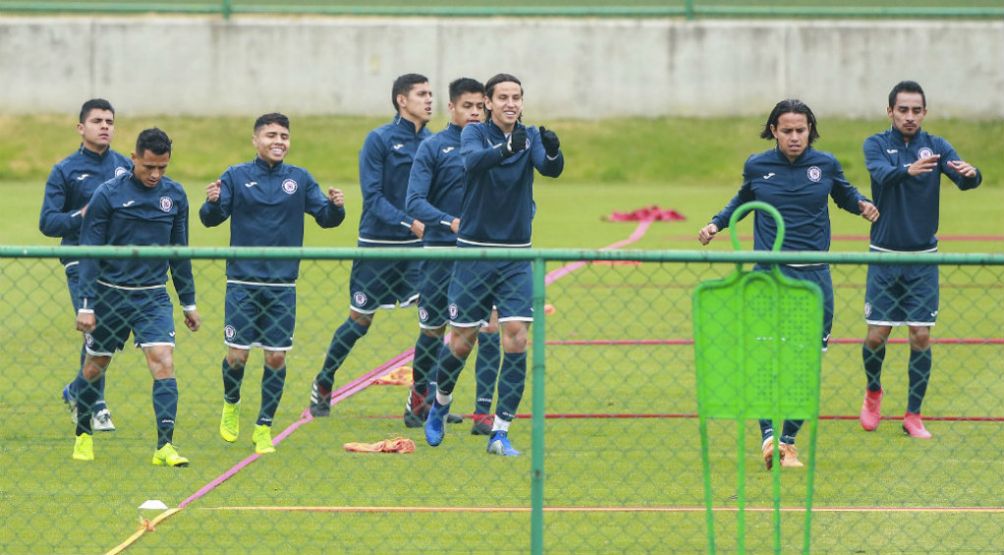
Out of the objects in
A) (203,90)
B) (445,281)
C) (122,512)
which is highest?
(203,90)

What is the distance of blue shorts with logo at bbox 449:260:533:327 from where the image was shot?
9.87 meters

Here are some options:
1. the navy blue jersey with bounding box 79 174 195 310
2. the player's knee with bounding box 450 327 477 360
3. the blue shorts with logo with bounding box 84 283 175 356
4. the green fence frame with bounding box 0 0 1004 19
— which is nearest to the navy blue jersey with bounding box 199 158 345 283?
the navy blue jersey with bounding box 79 174 195 310

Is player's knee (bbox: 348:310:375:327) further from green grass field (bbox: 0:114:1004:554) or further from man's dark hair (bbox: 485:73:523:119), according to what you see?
man's dark hair (bbox: 485:73:523:119)

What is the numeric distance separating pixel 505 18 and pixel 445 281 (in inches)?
719

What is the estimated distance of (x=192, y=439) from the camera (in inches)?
409

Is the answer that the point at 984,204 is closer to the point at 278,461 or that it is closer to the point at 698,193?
the point at 698,193

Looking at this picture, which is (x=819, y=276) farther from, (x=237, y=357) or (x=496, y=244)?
(x=237, y=357)

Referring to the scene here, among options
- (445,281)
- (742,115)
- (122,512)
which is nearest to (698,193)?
(742,115)

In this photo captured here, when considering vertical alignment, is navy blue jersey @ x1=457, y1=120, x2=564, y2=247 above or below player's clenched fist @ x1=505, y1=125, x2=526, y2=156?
below

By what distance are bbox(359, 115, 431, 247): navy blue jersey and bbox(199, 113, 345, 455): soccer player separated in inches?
35.9

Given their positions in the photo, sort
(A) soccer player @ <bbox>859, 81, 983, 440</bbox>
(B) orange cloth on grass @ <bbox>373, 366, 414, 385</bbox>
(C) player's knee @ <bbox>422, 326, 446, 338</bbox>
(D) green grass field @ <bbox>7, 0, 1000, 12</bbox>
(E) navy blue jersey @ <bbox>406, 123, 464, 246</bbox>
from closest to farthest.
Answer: (A) soccer player @ <bbox>859, 81, 983, 440</bbox>
(E) navy blue jersey @ <bbox>406, 123, 464, 246</bbox>
(C) player's knee @ <bbox>422, 326, 446, 338</bbox>
(B) orange cloth on grass @ <bbox>373, 366, 414, 385</bbox>
(D) green grass field @ <bbox>7, 0, 1000, 12</bbox>

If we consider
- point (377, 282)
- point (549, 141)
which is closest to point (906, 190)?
point (549, 141)

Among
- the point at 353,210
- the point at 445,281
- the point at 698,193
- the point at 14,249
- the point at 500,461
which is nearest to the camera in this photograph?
the point at 14,249

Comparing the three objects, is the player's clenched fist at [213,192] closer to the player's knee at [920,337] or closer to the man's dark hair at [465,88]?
the man's dark hair at [465,88]
